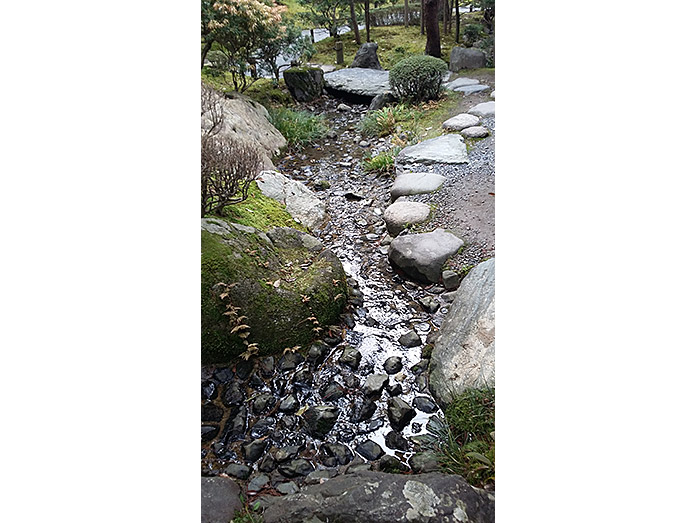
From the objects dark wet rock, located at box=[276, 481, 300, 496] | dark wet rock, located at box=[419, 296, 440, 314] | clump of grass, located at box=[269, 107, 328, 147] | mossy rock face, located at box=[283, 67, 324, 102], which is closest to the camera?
dark wet rock, located at box=[276, 481, 300, 496]

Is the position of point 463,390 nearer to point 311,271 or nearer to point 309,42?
point 311,271

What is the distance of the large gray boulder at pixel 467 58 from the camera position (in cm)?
250

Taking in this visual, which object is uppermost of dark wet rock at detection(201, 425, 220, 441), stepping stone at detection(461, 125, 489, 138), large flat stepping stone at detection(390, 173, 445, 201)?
stepping stone at detection(461, 125, 489, 138)

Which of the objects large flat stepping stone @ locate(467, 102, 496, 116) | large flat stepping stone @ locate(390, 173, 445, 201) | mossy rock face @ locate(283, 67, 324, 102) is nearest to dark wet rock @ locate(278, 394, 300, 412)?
large flat stepping stone @ locate(390, 173, 445, 201)

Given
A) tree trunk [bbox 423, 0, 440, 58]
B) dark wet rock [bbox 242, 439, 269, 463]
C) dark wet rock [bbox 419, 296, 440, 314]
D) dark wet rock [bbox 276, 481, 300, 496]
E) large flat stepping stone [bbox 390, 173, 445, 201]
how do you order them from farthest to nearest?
large flat stepping stone [bbox 390, 173, 445, 201], tree trunk [bbox 423, 0, 440, 58], dark wet rock [bbox 419, 296, 440, 314], dark wet rock [bbox 242, 439, 269, 463], dark wet rock [bbox 276, 481, 300, 496]

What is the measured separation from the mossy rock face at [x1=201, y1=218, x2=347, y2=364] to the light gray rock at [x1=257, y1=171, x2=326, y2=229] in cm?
32

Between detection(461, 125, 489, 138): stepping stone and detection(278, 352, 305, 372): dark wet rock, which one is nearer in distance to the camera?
detection(278, 352, 305, 372): dark wet rock

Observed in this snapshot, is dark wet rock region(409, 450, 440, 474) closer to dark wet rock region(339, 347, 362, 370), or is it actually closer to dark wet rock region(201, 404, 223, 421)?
dark wet rock region(339, 347, 362, 370)

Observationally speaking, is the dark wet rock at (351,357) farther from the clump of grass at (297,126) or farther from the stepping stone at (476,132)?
the clump of grass at (297,126)

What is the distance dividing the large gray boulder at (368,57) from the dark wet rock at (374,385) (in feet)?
5.74

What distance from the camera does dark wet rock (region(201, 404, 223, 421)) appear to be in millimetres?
1608

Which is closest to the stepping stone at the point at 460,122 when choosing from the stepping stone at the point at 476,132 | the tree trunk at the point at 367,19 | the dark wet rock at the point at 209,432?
the stepping stone at the point at 476,132
